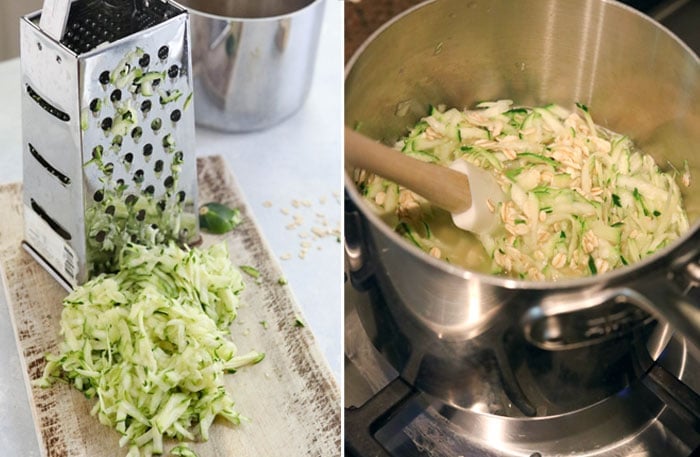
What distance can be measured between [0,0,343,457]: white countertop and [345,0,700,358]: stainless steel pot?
413mm

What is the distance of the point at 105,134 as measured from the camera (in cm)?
110

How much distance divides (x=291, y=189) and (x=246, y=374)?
38cm

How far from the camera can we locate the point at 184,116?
1.17 metres

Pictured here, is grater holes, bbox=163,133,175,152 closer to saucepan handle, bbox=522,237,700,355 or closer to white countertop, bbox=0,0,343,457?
white countertop, bbox=0,0,343,457

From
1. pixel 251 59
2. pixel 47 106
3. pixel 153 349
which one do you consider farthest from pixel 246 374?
pixel 251 59

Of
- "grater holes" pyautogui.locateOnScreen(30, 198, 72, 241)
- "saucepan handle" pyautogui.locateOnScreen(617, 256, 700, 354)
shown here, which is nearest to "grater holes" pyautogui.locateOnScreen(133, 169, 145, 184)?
"grater holes" pyautogui.locateOnScreen(30, 198, 72, 241)

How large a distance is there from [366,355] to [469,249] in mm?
137

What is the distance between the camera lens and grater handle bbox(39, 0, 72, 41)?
1.02m

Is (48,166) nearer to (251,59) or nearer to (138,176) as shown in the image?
(138,176)

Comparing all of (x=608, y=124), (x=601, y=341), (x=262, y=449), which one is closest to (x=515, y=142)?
(x=608, y=124)

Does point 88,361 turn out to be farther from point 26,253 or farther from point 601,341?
point 601,341

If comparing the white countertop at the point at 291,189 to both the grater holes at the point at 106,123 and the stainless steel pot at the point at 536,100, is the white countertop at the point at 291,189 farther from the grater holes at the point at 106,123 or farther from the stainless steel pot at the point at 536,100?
the stainless steel pot at the point at 536,100

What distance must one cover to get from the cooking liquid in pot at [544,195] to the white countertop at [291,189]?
1.28 feet

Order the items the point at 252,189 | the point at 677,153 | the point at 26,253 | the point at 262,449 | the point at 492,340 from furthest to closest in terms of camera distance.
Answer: the point at 252,189, the point at 26,253, the point at 262,449, the point at 677,153, the point at 492,340
